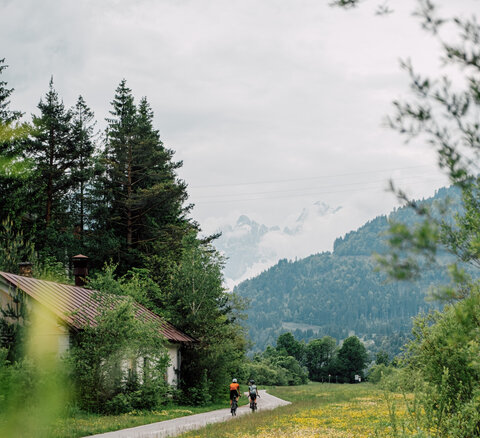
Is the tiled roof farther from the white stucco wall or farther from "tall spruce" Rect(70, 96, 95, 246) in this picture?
"tall spruce" Rect(70, 96, 95, 246)

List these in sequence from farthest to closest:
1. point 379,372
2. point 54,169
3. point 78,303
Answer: point 54,169
point 78,303
point 379,372

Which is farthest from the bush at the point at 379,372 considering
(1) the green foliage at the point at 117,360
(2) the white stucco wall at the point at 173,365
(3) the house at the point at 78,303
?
(2) the white stucco wall at the point at 173,365

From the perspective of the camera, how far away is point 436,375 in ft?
36.8

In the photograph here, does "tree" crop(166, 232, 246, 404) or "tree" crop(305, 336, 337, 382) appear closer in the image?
"tree" crop(166, 232, 246, 404)

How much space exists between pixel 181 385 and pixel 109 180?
74.2 ft

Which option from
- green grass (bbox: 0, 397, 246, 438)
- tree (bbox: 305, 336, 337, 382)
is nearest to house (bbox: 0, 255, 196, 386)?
green grass (bbox: 0, 397, 246, 438)

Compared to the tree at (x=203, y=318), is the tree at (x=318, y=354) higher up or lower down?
lower down

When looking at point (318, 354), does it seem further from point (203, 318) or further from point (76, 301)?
point (76, 301)

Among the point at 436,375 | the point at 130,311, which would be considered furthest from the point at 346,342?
the point at 436,375

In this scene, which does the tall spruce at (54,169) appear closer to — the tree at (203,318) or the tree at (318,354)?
the tree at (203,318)

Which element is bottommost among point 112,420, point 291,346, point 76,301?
point 291,346

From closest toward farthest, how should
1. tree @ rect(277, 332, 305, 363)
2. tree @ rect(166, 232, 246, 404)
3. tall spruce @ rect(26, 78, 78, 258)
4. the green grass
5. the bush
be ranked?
1. the bush
2. the green grass
3. tree @ rect(166, 232, 246, 404)
4. tall spruce @ rect(26, 78, 78, 258)
5. tree @ rect(277, 332, 305, 363)

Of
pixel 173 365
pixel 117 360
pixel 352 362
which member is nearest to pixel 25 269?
pixel 173 365

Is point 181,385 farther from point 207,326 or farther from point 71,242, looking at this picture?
point 71,242
